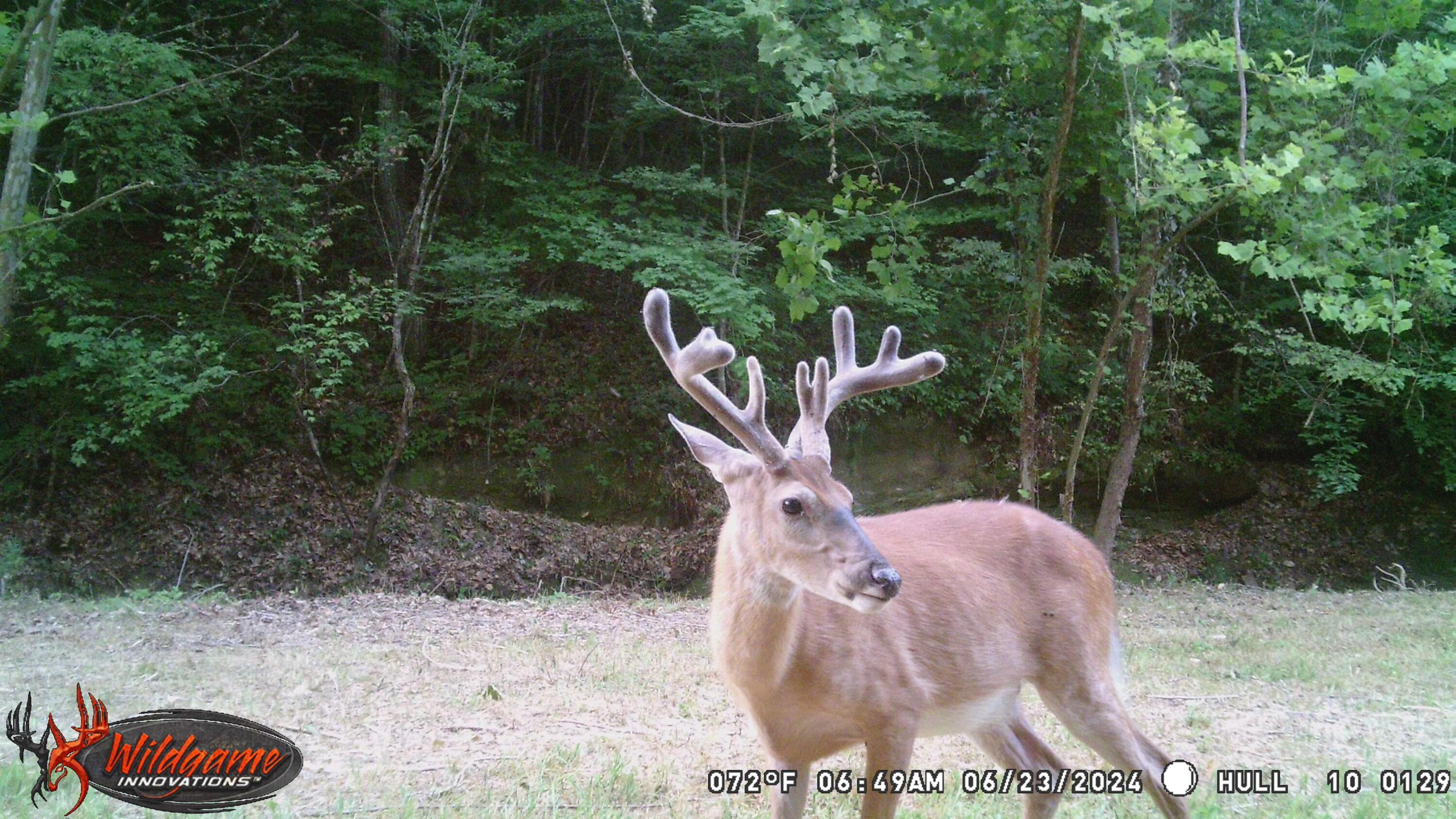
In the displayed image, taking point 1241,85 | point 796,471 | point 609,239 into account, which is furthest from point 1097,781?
point 609,239

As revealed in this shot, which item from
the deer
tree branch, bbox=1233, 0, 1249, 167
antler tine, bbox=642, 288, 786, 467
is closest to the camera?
the deer

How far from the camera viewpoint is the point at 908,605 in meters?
3.41

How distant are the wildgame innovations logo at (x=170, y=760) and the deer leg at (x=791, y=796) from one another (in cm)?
188

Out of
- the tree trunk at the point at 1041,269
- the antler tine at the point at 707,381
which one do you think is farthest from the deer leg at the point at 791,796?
the tree trunk at the point at 1041,269

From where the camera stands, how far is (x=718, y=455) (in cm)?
337

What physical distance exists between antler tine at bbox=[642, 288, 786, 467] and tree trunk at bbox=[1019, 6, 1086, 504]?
336 centimetres

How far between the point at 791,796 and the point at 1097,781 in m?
1.37

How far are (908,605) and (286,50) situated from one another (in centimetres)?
1061

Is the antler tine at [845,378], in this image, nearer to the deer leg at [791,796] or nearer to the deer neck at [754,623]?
the deer neck at [754,623]

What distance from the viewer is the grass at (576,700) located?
12.8ft

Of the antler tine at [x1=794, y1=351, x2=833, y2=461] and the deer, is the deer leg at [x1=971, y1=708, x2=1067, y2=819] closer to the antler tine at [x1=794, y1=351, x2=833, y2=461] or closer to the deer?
the deer

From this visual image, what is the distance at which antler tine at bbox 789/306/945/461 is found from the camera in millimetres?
3393

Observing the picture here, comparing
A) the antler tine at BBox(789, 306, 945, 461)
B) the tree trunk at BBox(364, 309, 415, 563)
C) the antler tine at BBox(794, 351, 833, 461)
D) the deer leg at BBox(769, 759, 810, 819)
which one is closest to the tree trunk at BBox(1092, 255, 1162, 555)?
the antler tine at BBox(789, 306, 945, 461)

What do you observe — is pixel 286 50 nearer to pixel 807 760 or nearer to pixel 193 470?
pixel 193 470
